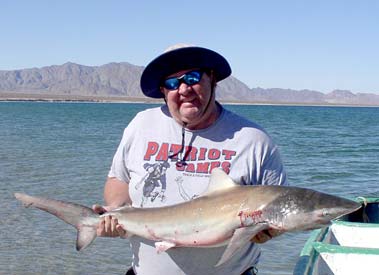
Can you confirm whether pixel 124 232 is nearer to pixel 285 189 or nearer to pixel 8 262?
pixel 285 189

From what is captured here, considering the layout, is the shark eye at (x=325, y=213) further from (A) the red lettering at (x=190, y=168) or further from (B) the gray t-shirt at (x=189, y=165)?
(A) the red lettering at (x=190, y=168)

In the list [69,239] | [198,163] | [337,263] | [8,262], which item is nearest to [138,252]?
[198,163]

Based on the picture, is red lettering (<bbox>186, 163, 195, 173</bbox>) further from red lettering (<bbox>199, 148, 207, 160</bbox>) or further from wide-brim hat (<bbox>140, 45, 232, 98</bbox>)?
wide-brim hat (<bbox>140, 45, 232, 98</bbox>)

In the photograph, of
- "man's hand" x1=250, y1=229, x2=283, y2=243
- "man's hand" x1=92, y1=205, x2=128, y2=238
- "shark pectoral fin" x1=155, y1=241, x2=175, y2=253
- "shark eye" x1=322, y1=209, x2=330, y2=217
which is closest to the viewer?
"shark eye" x1=322, y1=209, x2=330, y2=217

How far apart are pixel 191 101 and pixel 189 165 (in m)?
0.42

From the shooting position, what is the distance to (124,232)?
3.88 m

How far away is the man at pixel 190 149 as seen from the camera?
364 cm

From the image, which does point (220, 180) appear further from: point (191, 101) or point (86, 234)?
point (86, 234)

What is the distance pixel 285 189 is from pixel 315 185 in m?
16.1

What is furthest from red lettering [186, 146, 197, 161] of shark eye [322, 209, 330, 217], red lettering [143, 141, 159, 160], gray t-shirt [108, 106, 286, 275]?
shark eye [322, 209, 330, 217]

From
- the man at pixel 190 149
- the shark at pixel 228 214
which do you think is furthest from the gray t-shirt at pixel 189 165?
the shark at pixel 228 214

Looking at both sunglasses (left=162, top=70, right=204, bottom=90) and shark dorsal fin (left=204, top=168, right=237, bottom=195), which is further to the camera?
sunglasses (left=162, top=70, right=204, bottom=90)

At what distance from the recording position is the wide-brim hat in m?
3.72

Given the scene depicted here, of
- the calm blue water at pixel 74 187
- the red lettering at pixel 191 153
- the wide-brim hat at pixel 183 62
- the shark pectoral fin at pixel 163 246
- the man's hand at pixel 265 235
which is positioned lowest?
the calm blue water at pixel 74 187
